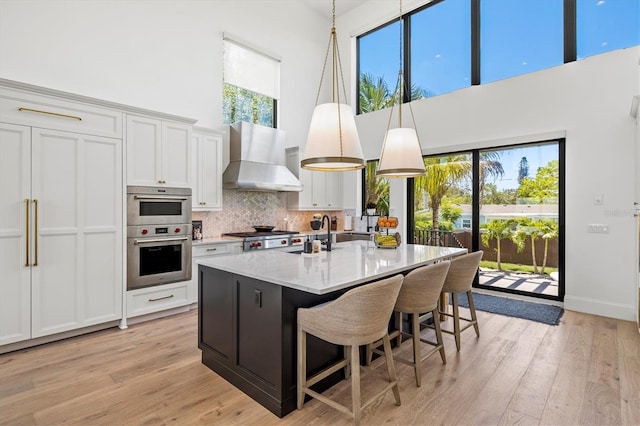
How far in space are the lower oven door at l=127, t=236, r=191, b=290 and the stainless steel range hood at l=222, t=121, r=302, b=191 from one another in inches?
50.5

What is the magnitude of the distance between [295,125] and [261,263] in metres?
4.36

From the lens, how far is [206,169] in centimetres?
469

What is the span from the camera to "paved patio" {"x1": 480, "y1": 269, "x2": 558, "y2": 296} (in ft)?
15.0

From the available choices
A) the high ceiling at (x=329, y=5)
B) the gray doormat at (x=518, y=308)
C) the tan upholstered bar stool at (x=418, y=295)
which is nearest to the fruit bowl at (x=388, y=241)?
the tan upholstered bar stool at (x=418, y=295)

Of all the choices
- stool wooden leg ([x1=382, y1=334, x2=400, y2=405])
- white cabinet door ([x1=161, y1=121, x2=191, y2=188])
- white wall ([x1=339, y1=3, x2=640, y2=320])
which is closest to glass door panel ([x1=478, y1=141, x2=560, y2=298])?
white wall ([x1=339, y1=3, x2=640, y2=320])

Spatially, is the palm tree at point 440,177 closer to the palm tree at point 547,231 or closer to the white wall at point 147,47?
the palm tree at point 547,231

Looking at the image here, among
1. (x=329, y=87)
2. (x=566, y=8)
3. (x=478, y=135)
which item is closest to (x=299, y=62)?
(x=329, y=87)

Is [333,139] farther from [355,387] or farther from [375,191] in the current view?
[375,191]

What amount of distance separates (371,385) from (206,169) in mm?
3533

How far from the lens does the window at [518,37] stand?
4.57 m

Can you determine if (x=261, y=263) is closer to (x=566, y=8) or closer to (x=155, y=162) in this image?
(x=155, y=162)

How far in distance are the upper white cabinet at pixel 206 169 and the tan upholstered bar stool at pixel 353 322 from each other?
3.06 metres

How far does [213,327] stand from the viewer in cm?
261

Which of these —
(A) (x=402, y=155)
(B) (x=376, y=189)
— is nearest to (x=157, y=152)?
(A) (x=402, y=155)
